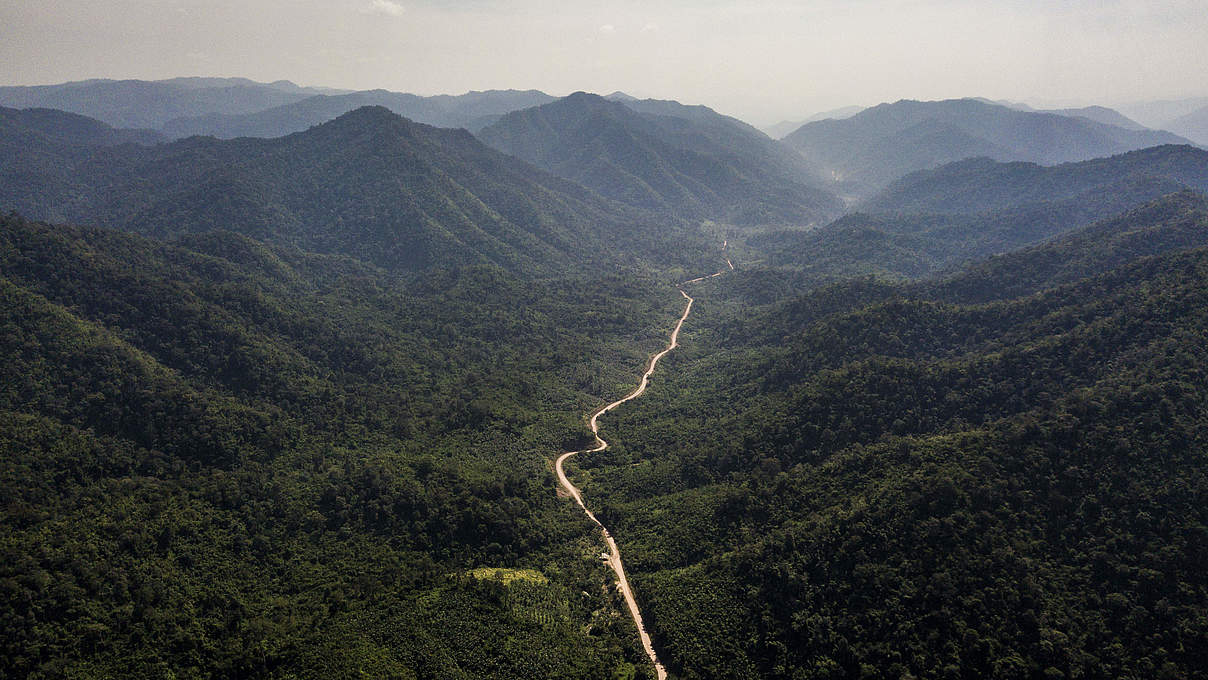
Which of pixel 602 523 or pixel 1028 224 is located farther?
pixel 1028 224

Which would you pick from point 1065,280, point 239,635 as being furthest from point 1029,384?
point 239,635

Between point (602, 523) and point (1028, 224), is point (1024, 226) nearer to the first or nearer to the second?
point (1028, 224)

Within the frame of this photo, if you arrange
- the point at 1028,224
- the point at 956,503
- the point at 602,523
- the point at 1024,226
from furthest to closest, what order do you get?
1. the point at 1024,226
2. the point at 1028,224
3. the point at 602,523
4. the point at 956,503

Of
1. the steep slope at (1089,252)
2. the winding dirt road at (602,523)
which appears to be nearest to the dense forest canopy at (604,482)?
the steep slope at (1089,252)

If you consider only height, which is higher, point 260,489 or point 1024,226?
point 1024,226

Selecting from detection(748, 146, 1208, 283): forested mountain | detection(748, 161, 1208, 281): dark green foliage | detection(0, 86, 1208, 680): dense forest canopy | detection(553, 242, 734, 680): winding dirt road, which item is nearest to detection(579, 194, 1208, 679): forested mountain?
detection(0, 86, 1208, 680): dense forest canopy

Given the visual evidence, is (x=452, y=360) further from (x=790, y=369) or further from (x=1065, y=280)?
(x=1065, y=280)

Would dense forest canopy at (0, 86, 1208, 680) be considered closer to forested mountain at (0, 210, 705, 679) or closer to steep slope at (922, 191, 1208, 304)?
forested mountain at (0, 210, 705, 679)

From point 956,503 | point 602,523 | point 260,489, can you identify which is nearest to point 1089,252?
point 956,503
